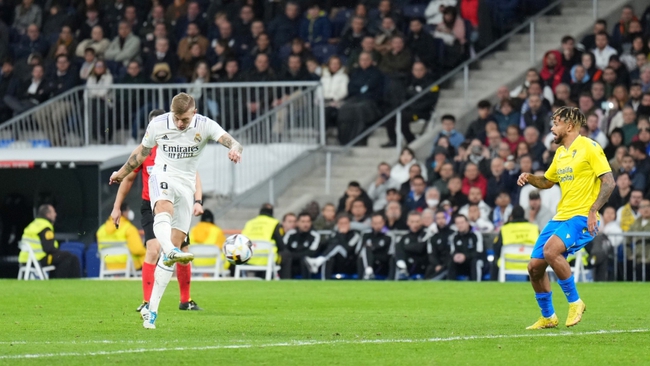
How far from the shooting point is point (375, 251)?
72.5ft

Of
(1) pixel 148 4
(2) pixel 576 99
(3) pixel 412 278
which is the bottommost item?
(3) pixel 412 278

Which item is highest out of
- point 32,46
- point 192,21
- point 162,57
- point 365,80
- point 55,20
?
point 55,20

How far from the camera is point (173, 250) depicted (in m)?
10.6

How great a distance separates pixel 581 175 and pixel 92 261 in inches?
550

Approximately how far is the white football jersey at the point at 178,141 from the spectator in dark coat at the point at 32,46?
63.2ft

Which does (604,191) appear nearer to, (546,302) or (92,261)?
(546,302)

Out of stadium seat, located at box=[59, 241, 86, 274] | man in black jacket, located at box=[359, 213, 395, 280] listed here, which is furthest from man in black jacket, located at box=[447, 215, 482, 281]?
stadium seat, located at box=[59, 241, 86, 274]

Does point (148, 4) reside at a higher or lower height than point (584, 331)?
higher

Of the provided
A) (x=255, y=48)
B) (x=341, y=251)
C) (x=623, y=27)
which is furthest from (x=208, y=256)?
(x=623, y=27)

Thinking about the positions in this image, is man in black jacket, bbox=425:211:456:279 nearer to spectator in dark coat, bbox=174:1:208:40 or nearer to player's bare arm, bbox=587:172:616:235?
spectator in dark coat, bbox=174:1:208:40

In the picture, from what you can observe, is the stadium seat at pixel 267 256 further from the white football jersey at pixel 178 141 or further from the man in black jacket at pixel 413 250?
the white football jersey at pixel 178 141

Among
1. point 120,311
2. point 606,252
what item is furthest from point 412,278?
point 120,311

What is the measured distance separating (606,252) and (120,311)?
9686 mm

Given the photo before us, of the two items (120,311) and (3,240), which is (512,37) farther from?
(120,311)
